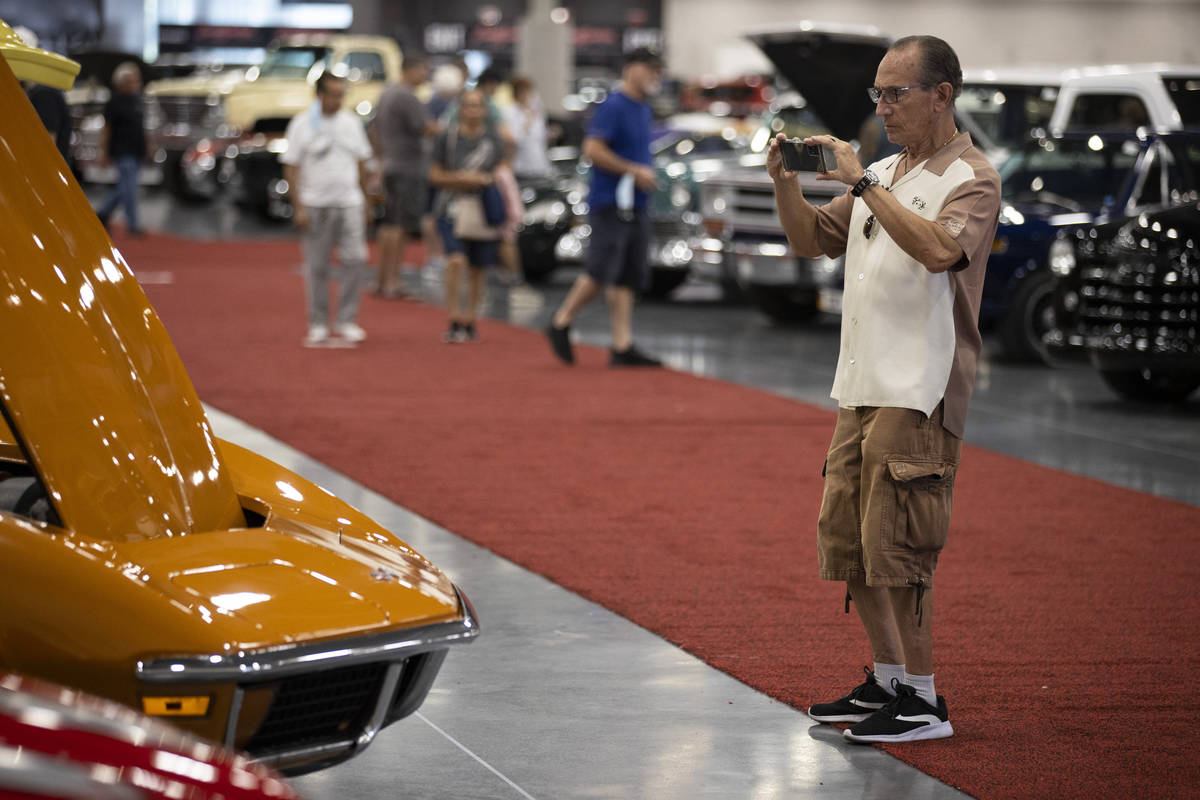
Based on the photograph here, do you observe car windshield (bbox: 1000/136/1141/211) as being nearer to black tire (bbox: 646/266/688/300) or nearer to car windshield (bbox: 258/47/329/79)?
black tire (bbox: 646/266/688/300)

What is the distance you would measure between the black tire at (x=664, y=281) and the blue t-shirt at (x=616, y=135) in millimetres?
5034

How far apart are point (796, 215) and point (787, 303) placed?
10766 mm

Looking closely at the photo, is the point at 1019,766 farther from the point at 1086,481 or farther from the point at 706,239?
the point at 706,239

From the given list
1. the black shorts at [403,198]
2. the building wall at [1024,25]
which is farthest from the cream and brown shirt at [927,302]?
the building wall at [1024,25]

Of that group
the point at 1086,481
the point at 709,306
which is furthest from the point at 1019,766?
the point at 709,306

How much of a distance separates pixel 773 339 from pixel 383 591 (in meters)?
11.0

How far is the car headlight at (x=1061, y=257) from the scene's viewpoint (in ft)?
38.0

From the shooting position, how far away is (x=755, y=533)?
7.27m

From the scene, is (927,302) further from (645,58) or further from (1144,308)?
(645,58)

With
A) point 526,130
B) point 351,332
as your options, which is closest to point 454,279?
point 351,332

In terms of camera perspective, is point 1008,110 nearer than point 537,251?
Yes

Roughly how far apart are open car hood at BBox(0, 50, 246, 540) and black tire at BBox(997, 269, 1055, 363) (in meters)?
9.57

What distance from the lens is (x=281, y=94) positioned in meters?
25.2

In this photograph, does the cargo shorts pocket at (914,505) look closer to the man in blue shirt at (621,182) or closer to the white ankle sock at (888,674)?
the white ankle sock at (888,674)
